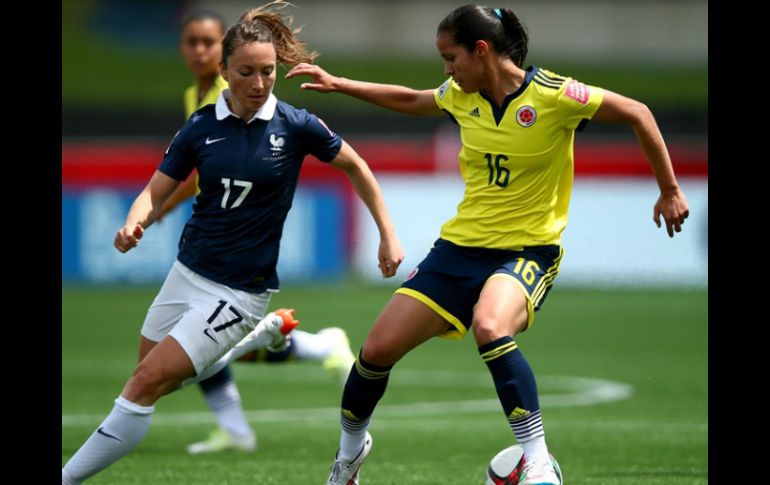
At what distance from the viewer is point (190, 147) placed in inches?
237

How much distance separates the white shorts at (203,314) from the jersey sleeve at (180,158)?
0.49 m

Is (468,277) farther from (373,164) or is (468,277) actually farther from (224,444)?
(373,164)

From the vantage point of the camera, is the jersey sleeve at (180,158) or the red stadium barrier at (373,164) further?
the red stadium barrier at (373,164)

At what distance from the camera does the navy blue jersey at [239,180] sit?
602cm

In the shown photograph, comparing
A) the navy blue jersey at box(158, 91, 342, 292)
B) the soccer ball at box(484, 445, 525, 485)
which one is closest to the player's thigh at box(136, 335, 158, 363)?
the navy blue jersey at box(158, 91, 342, 292)

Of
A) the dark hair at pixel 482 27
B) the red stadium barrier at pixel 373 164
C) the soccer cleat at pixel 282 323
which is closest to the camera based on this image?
A: the dark hair at pixel 482 27

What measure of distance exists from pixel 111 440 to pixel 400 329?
55.3 inches

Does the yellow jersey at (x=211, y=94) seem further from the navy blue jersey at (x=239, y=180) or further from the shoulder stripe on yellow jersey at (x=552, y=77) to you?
the shoulder stripe on yellow jersey at (x=552, y=77)

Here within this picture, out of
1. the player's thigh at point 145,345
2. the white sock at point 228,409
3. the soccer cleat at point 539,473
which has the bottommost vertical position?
the white sock at point 228,409

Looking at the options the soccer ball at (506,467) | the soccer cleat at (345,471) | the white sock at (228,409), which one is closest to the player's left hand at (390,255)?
the soccer cleat at (345,471)

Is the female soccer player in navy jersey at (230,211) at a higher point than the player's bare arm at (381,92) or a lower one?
lower
